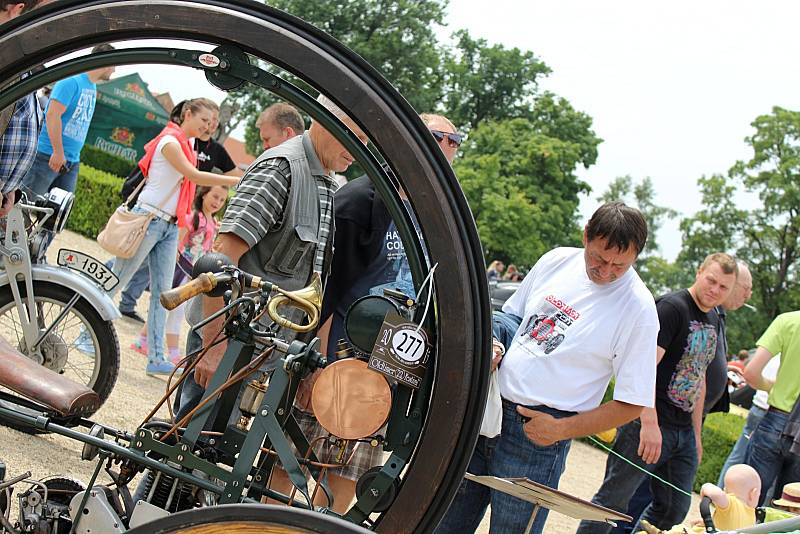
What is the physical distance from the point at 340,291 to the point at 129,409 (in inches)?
103

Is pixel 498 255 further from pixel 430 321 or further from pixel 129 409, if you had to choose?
pixel 430 321

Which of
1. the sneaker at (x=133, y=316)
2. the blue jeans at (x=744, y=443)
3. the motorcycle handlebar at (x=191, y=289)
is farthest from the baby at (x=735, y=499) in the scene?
the sneaker at (x=133, y=316)

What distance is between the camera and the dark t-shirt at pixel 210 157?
749cm

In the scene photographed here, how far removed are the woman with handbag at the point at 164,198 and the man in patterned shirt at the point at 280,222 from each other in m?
3.22

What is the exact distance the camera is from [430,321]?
231cm

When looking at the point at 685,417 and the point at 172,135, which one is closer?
the point at 685,417

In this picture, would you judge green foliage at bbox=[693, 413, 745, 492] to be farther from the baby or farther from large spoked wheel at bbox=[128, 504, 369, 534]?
large spoked wheel at bbox=[128, 504, 369, 534]

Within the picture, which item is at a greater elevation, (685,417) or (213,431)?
(685,417)

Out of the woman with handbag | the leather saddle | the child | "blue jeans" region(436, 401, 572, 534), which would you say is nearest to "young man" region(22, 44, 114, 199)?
the woman with handbag

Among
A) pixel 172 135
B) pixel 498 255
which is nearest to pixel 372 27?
pixel 498 255

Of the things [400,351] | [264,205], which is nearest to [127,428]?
[264,205]

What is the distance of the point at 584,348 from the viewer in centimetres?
340

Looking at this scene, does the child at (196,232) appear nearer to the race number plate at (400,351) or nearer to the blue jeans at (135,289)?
the blue jeans at (135,289)

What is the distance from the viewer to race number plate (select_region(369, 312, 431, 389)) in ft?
7.23
